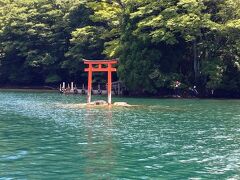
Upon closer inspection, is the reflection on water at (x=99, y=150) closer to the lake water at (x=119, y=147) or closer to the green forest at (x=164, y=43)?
the lake water at (x=119, y=147)

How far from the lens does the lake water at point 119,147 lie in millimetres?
15031

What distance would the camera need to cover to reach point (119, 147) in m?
19.5

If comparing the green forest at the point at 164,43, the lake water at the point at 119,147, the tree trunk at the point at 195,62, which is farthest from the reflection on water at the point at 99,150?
the tree trunk at the point at 195,62

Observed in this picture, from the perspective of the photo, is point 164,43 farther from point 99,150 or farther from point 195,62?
point 99,150

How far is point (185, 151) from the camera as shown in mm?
19031

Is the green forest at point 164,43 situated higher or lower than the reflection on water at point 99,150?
higher

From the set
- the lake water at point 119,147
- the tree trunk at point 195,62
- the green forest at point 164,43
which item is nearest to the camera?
the lake water at point 119,147

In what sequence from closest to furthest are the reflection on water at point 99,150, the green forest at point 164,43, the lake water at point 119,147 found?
the lake water at point 119,147 < the reflection on water at point 99,150 < the green forest at point 164,43

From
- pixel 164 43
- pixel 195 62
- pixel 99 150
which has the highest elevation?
pixel 164 43

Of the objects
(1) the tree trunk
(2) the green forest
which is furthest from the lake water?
(1) the tree trunk

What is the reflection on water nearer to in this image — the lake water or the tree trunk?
the lake water

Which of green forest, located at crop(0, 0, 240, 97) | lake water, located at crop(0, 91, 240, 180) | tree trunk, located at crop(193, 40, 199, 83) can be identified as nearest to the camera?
lake water, located at crop(0, 91, 240, 180)

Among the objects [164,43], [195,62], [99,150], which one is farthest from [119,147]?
[195,62]

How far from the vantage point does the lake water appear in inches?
592
